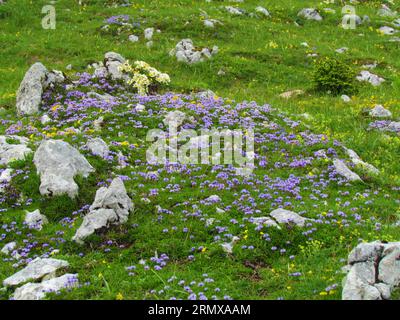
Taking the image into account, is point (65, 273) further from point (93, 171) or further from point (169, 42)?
point (169, 42)

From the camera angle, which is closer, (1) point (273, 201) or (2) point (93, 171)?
(1) point (273, 201)

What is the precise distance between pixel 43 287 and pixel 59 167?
4.90 m

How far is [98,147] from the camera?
16297 mm

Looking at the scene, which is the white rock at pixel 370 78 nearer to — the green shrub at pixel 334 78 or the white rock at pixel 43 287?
the green shrub at pixel 334 78

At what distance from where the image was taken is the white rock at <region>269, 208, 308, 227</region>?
12.5 meters

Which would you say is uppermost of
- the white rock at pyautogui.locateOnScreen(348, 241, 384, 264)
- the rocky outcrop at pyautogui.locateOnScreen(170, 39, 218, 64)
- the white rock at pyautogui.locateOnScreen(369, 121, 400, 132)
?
the white rock at pyautogui.locateOnScreen(348, 241, 384, 264)

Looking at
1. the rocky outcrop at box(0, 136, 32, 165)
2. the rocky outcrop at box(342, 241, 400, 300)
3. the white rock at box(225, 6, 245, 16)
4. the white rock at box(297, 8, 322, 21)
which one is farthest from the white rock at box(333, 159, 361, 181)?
the white rock at box(297, 8, 322, 21)

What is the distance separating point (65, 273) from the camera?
1094 cm

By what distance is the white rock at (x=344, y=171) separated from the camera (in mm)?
15664

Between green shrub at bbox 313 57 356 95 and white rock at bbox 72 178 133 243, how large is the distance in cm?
1458

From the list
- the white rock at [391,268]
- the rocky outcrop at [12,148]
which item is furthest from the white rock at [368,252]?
the rocky outcrop at [12,148]

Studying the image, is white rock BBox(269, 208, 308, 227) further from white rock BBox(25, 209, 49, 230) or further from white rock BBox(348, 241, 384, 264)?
white rock BBox(25, 209, 49, 230)
